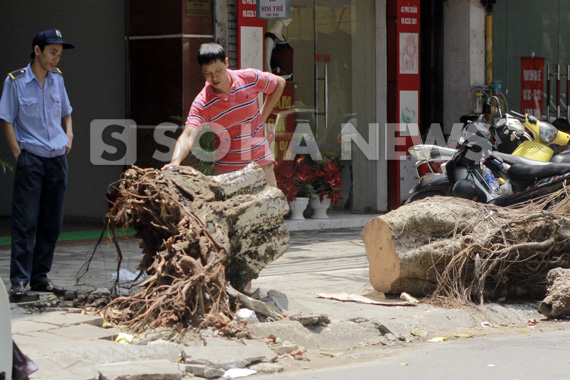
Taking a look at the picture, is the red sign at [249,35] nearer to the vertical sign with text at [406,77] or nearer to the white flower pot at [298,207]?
the white flower pot at [298,207]

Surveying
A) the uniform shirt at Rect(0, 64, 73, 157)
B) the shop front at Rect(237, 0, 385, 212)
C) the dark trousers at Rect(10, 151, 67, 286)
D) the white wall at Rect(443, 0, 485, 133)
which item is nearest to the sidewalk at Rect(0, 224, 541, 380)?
the dark trousers at Rect(10, 151, 67, 286)

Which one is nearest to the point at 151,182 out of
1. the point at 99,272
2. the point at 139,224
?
the point at 139,224

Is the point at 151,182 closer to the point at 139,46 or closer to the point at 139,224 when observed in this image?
the point at 139,224

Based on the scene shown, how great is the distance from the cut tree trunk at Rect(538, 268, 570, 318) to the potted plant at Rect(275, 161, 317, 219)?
571cm

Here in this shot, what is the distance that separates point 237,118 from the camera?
717cm

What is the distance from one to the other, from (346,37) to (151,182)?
324 inches

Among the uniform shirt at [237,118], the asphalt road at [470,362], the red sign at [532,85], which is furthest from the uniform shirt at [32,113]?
the red sign at [532,85]

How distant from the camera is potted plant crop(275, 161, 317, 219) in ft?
41.8

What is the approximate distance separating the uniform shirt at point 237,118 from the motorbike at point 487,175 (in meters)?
3.11

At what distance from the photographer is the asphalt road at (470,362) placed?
5371 millimetres

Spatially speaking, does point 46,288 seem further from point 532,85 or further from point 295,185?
point 532,85

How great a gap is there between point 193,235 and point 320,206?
6.97m

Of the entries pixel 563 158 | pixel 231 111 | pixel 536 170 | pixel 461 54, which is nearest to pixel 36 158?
pixel 231 111

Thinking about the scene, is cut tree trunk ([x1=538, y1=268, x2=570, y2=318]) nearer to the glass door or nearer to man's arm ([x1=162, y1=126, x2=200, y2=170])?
man's arm ([x1=162, y1=126, x2=200, y2=170])
